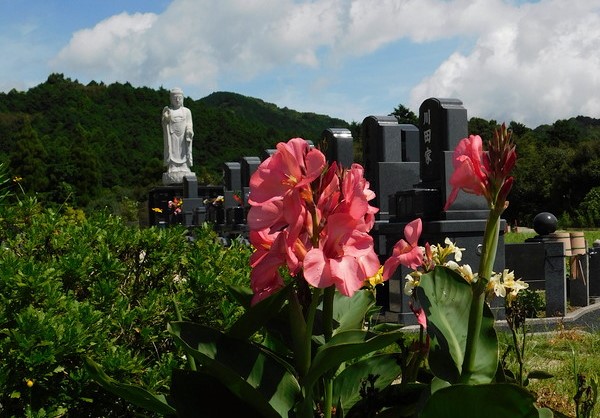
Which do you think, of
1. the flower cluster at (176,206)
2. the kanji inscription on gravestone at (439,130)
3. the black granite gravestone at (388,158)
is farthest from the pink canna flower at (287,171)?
the flower cluster at (176,206)

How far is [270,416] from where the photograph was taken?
1301 mm

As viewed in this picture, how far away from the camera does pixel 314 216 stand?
1.19 metres

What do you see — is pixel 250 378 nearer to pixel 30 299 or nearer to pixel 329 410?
pixel 329 410

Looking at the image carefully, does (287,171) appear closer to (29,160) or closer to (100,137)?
(29,160)

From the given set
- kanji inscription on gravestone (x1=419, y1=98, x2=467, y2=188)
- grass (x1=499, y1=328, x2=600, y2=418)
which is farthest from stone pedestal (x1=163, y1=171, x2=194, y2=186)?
grass (x1=499, y1=328, x2=600, y2=418)

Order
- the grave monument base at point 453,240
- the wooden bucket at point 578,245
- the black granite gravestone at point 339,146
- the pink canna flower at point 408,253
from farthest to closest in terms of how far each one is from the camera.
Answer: the black granite gravestone at point 339,146, the wooden bucket at point 578,245, the grave monument base at point 453,240, the pink canna flower at point 408,253

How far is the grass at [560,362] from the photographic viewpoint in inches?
122

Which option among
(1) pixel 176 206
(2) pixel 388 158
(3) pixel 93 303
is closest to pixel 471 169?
(3) pixel 93 303

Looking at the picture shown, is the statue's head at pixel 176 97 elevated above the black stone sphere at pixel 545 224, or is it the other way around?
the statue's head at pixel 176 97

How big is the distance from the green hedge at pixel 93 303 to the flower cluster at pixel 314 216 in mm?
727

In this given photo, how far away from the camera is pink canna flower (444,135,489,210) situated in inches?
47.1

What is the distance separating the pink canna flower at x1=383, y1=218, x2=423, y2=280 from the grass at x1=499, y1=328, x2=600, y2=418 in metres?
1.13

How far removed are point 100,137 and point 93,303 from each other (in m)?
42.7

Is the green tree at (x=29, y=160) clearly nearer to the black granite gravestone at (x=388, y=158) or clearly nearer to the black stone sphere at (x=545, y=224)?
the black granite gravestone at (x=388, y=158)
